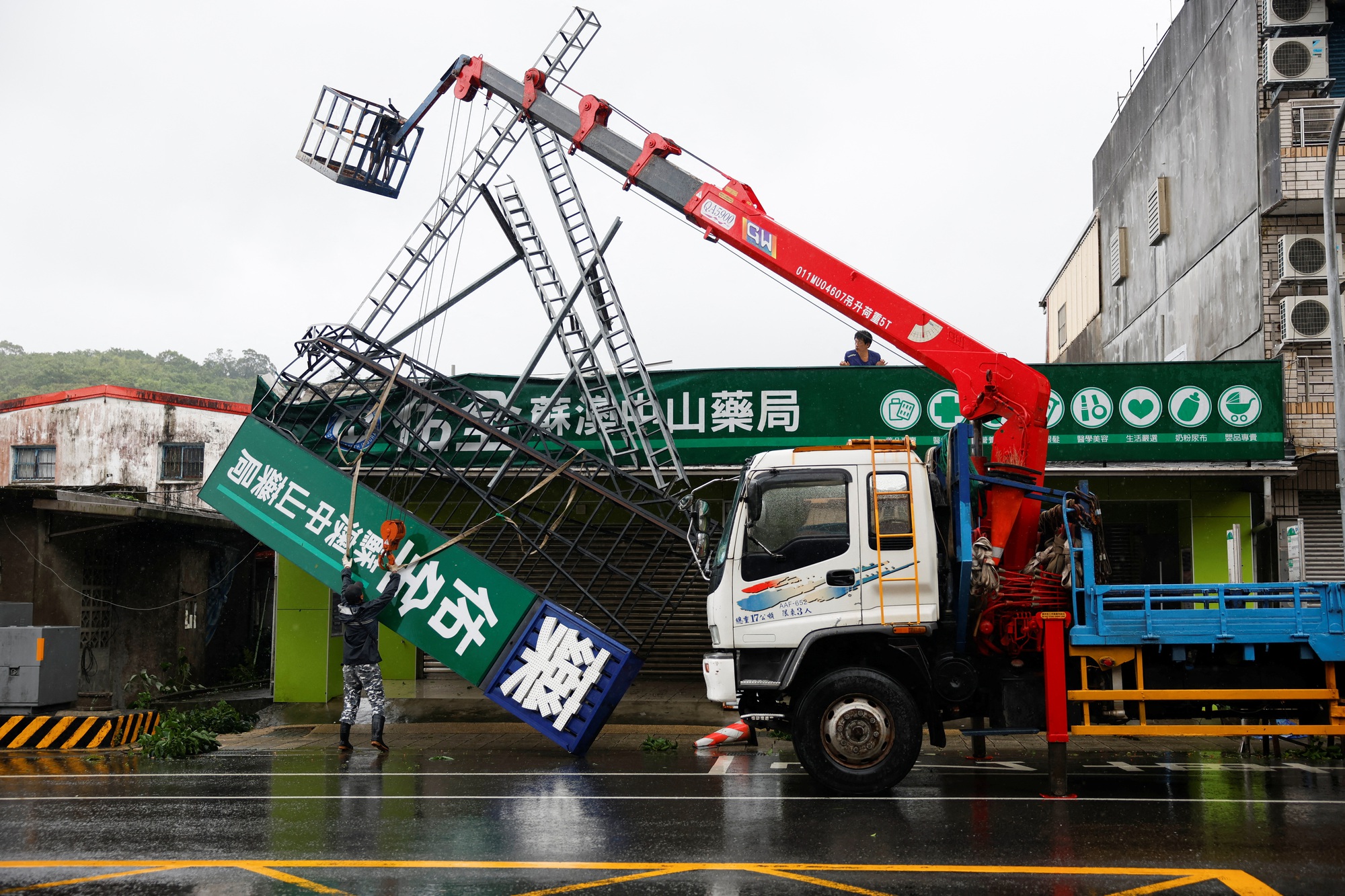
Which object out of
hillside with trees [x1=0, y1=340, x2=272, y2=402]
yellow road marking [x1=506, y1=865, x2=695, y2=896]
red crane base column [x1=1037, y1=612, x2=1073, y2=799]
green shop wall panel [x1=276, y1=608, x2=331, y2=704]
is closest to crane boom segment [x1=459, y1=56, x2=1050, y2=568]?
red crane base column [x1=1037, y1=612, x2=1073, y2=799]

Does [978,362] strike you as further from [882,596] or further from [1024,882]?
[1024,882]

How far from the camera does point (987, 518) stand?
9.34m

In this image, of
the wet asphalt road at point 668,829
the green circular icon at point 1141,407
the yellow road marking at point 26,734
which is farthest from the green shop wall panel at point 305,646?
the green circular icon at point 1141,407

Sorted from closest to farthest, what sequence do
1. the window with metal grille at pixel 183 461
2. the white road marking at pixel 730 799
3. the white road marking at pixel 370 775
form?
the white road marking at pixel 730 799 → the white road marking at pixel 370 775 → the window with metal grille at pixel 183 461

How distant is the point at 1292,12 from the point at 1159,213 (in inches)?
213

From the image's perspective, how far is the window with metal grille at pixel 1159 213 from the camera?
68.0ft

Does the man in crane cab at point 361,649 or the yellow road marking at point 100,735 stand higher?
the man in crane cab at point 361,649

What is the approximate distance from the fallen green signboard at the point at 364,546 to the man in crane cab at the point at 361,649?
256 millimetres

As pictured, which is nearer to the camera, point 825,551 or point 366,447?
point 825,551

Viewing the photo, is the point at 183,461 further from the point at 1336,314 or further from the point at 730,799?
the point at 1336,314

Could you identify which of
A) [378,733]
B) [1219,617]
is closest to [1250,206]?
[1219,617]

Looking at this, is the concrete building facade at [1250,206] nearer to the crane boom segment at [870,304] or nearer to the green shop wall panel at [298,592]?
the crane boom segment at [870,304]

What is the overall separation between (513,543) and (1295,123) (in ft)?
43.8

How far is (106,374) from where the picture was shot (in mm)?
57750
